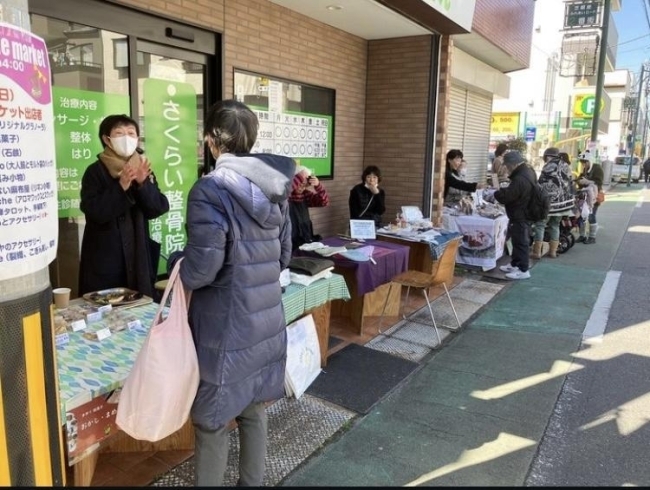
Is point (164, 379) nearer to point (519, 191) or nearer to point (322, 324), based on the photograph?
point (322, 324)

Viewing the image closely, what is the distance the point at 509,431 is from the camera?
139 inches

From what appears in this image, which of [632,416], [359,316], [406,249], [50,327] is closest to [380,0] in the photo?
[406,249]

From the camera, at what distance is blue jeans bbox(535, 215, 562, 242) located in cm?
938

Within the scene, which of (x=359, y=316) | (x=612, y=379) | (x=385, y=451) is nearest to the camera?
(x=385, y=451)

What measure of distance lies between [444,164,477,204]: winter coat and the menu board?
7.04ft

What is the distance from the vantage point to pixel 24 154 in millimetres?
1791

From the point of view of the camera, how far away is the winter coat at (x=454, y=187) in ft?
27.5

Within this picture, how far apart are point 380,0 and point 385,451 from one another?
192 inches

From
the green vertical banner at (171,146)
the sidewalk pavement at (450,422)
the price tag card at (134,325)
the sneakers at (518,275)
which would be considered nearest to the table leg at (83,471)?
the sidewalk pavement at (450,422)

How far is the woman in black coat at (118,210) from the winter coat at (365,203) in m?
3.47

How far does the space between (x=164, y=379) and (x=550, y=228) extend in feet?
29.4

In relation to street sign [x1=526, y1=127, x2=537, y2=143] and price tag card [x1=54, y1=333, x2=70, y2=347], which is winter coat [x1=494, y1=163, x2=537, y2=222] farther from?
street sign [x1=526, y1=127, x2=537, y2=143]

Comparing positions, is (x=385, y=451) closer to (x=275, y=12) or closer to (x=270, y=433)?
(x=270, y=433)

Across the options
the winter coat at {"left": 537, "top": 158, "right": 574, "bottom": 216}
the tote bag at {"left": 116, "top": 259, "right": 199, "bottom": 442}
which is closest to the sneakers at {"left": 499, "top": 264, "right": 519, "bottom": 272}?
the winter coat at {"left": 537, "top": 158, "right": 574, "bottom": 216}
